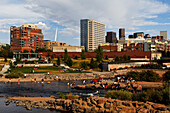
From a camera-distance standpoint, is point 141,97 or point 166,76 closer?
point 141,97

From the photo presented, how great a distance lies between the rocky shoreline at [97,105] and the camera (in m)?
24.8

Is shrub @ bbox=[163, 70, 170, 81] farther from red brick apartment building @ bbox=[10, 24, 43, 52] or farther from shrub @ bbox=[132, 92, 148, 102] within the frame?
red brick apartment building @ bbox=[10, 24, 43, 52]

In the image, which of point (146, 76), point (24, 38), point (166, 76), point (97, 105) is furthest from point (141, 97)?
point (24, 38)

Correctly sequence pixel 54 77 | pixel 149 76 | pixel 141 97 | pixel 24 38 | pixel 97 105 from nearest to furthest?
pixel 97 105 < pixel 141 97 < pixel 149 76 < pixel 54 77 < pixel 24 38

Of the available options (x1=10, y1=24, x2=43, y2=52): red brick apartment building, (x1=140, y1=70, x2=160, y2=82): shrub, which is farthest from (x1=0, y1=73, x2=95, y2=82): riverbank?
(x1=10, y1=24, x2=43, y2=52): red brick apartment building

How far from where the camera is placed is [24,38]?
167250 millimetres

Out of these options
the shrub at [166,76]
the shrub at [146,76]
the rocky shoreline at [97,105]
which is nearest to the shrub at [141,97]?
the rocky shoreline at [97,105]

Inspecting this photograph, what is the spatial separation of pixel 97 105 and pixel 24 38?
499 feet

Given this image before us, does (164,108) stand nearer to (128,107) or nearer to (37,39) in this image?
(128,107)

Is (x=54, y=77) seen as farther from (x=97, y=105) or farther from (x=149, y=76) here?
(x=97, y=105)

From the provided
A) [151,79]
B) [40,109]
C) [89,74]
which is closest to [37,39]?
[89,74]

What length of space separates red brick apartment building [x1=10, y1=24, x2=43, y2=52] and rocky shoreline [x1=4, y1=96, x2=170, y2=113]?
137949 mm

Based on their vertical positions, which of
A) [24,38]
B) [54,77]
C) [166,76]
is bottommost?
[54,77]

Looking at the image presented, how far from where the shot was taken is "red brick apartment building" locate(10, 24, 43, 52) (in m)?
165
